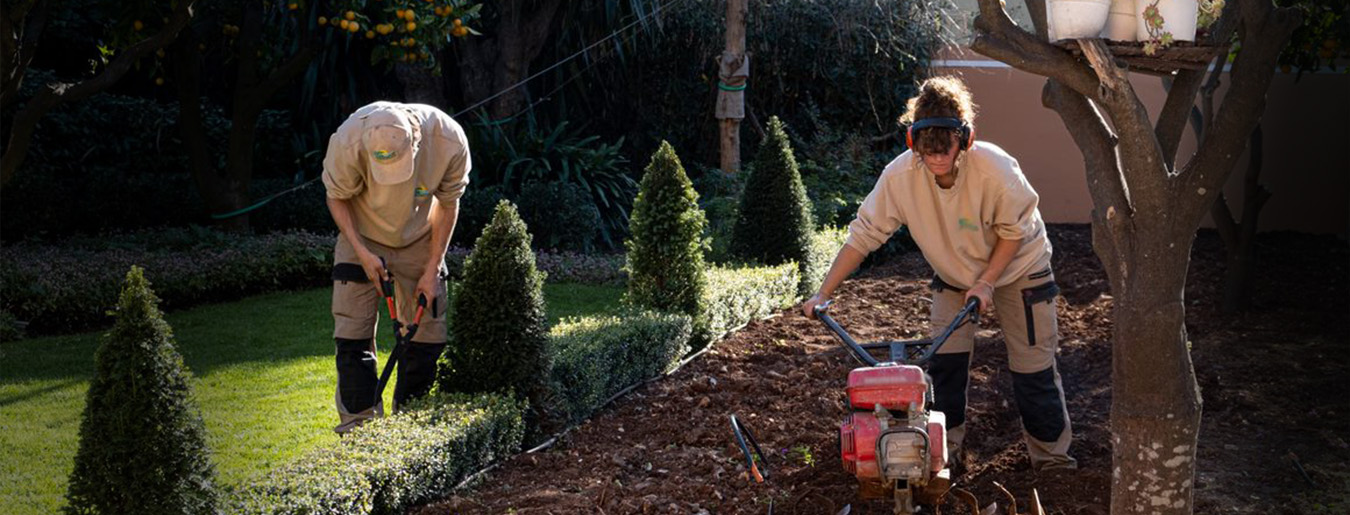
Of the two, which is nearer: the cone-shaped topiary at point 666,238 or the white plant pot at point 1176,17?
the white plant pot at point 1176,17

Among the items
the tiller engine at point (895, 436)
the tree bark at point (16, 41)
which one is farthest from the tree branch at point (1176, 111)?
the tree bark at point (16, 41)

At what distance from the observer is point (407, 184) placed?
588cm

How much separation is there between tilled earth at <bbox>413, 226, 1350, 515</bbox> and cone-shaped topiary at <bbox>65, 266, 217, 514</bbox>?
136cm

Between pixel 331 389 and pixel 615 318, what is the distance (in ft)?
5.53

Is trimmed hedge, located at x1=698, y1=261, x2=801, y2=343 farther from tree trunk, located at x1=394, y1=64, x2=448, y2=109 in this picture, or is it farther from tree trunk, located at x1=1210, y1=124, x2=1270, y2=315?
tree trunk, located at x1=394, y1=64, x2=448, y2=109

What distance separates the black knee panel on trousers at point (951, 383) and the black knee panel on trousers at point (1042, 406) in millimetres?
244

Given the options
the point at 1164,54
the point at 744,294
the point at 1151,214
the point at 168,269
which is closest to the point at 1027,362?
the point at 1151,214

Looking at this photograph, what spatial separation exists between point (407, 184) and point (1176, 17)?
10.9 ft

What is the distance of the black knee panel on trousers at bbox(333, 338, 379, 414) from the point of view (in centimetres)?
603

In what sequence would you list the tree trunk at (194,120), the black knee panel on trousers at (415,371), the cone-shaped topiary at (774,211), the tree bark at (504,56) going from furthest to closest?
the tree bark at (504,56), the tree trunk at (194,120), the cone-shaped topiary at (774,211), the black knee panel on trousers at (415,371)

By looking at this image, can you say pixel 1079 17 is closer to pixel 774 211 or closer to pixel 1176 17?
pixel 1176 17

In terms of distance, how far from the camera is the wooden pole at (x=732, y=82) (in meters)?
13.2

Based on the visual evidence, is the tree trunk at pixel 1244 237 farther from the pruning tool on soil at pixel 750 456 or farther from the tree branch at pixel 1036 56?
the tree branch at pixel 1036 56

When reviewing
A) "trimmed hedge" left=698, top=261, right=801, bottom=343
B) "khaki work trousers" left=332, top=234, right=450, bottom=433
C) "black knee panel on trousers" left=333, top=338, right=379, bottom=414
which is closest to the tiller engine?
"khaki work trousers" left=332, top=234, right=450, bottom=433
